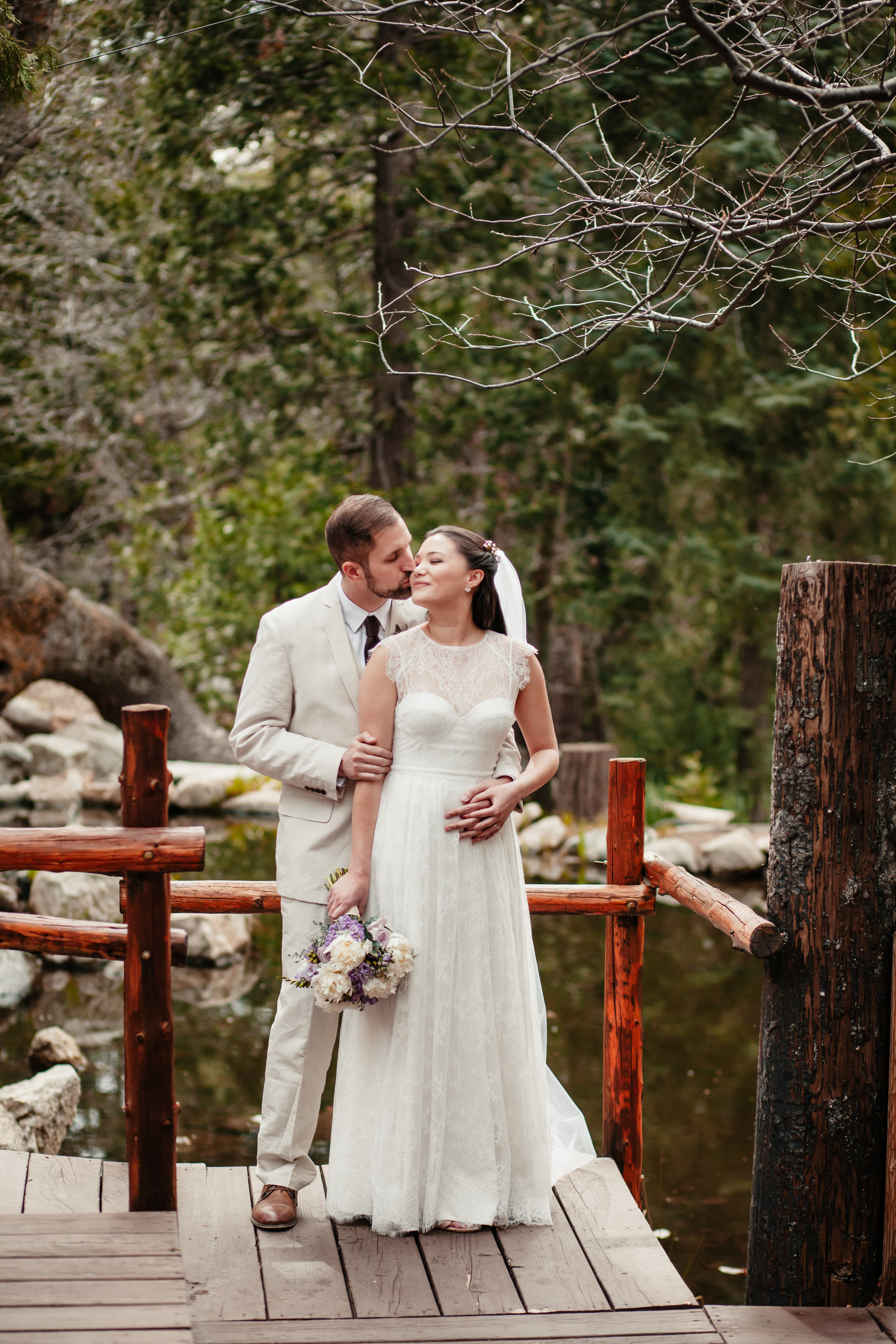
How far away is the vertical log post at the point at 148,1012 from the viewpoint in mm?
3041

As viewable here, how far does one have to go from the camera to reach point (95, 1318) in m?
2.39

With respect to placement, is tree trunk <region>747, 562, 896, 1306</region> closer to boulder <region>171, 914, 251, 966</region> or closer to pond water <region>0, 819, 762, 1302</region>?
pond water <region>0, 819, 762, 1302</region>

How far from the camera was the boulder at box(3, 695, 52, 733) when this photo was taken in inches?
536

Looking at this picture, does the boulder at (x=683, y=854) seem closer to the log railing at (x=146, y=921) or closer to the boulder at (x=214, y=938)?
the boulder at (x=214, y=938)

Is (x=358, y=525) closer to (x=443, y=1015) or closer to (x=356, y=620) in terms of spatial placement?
(x=356, y=620)

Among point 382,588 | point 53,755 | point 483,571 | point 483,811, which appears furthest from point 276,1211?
point 53,755

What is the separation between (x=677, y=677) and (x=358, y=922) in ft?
31.4

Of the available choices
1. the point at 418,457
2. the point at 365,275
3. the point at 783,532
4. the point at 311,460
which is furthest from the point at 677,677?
the point at 365,275

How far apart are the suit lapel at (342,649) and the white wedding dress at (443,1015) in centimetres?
15

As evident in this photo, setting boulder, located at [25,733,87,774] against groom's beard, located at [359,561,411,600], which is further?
boulder, located at [25,733,87,774]

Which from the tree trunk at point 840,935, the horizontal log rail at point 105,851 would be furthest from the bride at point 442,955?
the tree trunk at point 840,935

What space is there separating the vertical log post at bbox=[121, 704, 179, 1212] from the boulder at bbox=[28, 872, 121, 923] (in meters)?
5.07

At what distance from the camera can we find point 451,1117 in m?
3.16

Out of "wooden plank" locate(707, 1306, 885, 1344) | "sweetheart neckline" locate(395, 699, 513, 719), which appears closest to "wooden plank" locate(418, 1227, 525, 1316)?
"wooden plank" locate(707, 1306, 885, 1344)
